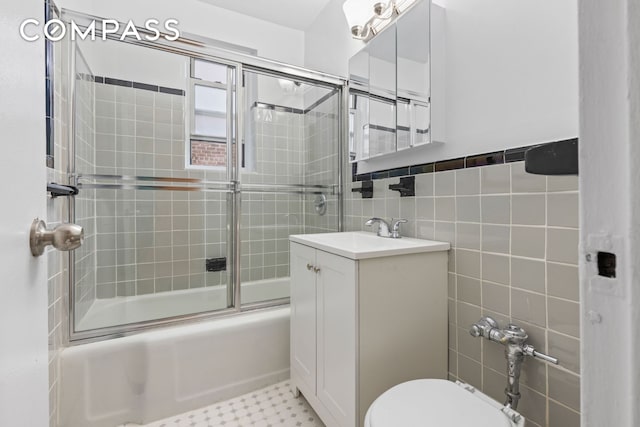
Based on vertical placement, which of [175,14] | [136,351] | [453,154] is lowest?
[136,351]

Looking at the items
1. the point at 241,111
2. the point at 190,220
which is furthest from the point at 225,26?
the point at 190,220

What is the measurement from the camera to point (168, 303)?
182 cm

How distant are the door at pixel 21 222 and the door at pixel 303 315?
925mm

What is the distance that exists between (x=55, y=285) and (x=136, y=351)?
0.44m

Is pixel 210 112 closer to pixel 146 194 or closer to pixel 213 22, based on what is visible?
pixel 146 194

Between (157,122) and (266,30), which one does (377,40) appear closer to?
(266,30)

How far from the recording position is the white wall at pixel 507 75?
89cm

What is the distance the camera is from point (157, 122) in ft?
6.35

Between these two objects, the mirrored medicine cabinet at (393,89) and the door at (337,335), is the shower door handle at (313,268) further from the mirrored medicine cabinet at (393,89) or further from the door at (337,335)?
the mirrored medicine cabinet at (393,89)

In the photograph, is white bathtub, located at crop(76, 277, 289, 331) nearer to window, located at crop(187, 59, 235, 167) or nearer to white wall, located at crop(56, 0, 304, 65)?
window, located at crop(187, 59, 235, 167)

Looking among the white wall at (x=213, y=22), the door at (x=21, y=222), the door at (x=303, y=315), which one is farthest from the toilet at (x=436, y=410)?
the white wall at (x=213, y=22)

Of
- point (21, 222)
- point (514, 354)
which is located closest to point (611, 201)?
point (21, 222)

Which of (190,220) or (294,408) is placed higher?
(190,220)

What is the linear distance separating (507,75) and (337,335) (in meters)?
1.11
